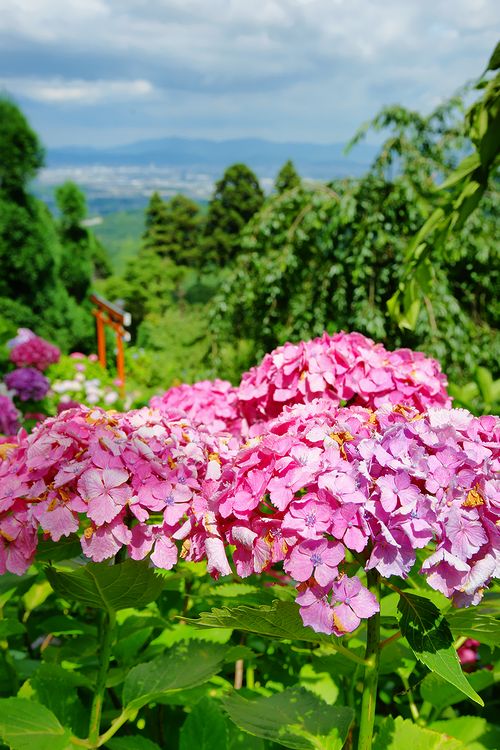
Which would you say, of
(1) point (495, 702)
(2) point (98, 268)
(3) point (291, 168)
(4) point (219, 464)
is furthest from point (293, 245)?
(2) point (98, 268)

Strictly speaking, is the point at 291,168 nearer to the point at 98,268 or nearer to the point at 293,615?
the point at 98,268

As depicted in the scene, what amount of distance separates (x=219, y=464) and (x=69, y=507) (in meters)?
0.17

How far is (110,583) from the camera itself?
0.70m

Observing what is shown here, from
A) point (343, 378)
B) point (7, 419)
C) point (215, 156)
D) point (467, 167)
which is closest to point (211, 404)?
point (343, 378)

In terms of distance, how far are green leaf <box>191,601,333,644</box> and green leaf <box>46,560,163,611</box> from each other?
143 mm

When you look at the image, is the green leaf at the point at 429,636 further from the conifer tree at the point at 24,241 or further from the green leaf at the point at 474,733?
the conifer tree at the point at 24,241

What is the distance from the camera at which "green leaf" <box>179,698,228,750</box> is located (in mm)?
781

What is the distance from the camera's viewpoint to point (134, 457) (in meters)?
0.71

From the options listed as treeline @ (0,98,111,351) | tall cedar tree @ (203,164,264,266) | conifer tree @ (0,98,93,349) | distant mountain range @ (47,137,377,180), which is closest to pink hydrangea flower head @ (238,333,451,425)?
treeline @ (0,98,111,351)

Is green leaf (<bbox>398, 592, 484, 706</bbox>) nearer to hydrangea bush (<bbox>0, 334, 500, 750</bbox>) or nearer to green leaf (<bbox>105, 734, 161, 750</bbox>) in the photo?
hydrangea bush (<bbox>0, 334, 500, 750</bbox>)

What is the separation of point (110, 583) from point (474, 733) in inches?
22.7

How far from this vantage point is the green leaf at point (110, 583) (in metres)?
0.69

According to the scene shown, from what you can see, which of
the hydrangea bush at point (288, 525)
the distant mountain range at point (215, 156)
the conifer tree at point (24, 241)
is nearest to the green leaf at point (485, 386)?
the hydrangea bush at point (288, 525)

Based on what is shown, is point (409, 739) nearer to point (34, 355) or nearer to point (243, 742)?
point (243, 742)
